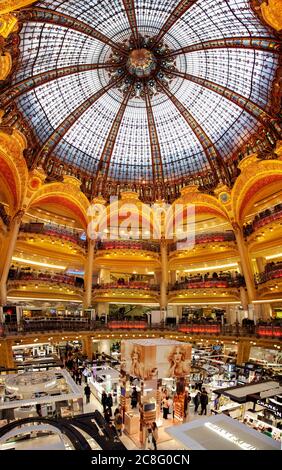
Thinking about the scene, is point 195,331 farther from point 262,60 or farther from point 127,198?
point 262,60

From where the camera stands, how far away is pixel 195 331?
34875 mm

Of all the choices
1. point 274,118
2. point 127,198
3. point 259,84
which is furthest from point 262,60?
point 127,198

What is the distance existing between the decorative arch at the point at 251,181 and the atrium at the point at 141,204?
0.17m

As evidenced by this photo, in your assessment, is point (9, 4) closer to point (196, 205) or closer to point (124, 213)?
point (124, 213)

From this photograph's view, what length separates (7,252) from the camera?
3294 cm

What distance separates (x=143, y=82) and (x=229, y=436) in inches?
1426

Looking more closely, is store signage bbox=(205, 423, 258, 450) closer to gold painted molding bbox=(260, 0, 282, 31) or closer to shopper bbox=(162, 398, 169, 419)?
shopper bbox=(162, 398, 169, 419)

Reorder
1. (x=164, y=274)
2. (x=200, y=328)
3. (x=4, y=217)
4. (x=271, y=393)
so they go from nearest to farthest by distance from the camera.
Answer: (x=271, y=393) → (x=4, y=217) → (x=200, y=328) → (x=164, y=274)

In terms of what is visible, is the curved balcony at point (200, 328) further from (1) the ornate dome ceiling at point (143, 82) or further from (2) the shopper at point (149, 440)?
(1) the ornate dome ceiling at point (143, 82)

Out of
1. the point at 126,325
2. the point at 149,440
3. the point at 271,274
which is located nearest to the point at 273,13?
the point at 271,274

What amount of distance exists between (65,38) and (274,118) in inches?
844

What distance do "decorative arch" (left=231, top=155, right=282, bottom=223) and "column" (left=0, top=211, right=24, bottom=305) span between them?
2515 centimetres

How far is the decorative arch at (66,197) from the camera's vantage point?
37963mm

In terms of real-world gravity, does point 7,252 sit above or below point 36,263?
above
